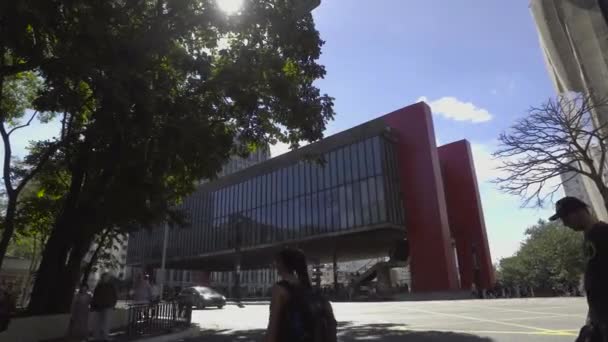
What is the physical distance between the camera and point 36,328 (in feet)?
36.2

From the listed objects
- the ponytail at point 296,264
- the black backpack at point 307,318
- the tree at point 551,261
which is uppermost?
the tree at point 551,261

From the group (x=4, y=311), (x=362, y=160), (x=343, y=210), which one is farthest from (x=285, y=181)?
(x=4, y=311)

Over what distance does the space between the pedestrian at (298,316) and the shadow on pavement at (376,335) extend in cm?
687

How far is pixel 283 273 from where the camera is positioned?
10.2 feet

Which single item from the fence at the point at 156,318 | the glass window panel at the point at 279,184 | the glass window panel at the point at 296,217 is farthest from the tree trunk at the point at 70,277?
the glass window panel at the point at 279,184

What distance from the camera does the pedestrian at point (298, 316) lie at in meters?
2.84

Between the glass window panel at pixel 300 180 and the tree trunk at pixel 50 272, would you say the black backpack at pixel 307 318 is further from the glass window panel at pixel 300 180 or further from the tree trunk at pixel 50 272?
the glass window panel at pixel 300 180

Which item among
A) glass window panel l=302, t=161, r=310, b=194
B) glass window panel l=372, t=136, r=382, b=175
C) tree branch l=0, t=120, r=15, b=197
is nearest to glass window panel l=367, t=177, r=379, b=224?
glass window panel l=372, t=136, r=382, b=175

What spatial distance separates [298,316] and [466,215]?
138ft

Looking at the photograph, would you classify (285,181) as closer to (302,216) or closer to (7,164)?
(302,216)

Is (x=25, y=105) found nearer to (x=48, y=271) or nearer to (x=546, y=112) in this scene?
(x=48, y=271)

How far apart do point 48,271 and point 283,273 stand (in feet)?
40.7

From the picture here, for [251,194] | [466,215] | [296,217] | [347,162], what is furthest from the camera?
[251,194]

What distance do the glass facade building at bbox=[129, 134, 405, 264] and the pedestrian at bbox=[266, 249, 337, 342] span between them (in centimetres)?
2983
